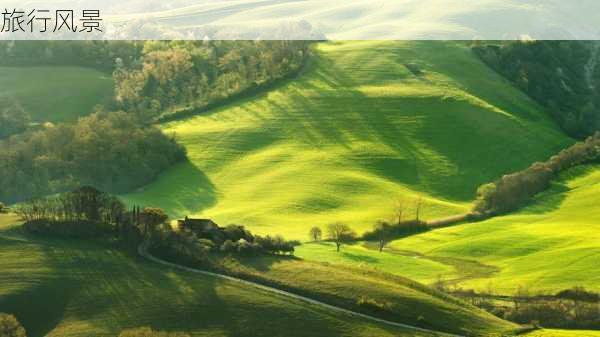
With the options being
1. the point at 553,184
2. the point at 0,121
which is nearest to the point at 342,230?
the point at 553,184

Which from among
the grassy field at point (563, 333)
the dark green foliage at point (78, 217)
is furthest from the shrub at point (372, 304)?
the dark green foliage at point (78, 217)

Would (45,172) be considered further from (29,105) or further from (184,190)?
(29,105)

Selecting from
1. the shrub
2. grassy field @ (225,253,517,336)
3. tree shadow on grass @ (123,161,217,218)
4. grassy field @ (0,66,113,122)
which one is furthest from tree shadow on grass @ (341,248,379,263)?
grassy field @ (0,66,113,122)

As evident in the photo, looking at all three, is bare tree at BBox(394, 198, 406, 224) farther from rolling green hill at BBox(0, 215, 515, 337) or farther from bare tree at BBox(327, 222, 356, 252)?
rolling green hill at BBox(0, 215, 515, 337)

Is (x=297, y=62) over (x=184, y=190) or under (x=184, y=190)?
over

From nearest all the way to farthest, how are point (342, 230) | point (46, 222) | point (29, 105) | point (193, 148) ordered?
point (46, 222) < point (342, 230) < point (193, 148) < point (29, 105)

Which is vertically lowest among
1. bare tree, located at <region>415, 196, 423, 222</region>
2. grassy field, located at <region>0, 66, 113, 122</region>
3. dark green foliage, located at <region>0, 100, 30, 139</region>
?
bare tree, located at <region>415, 196, 423, 222</region>
